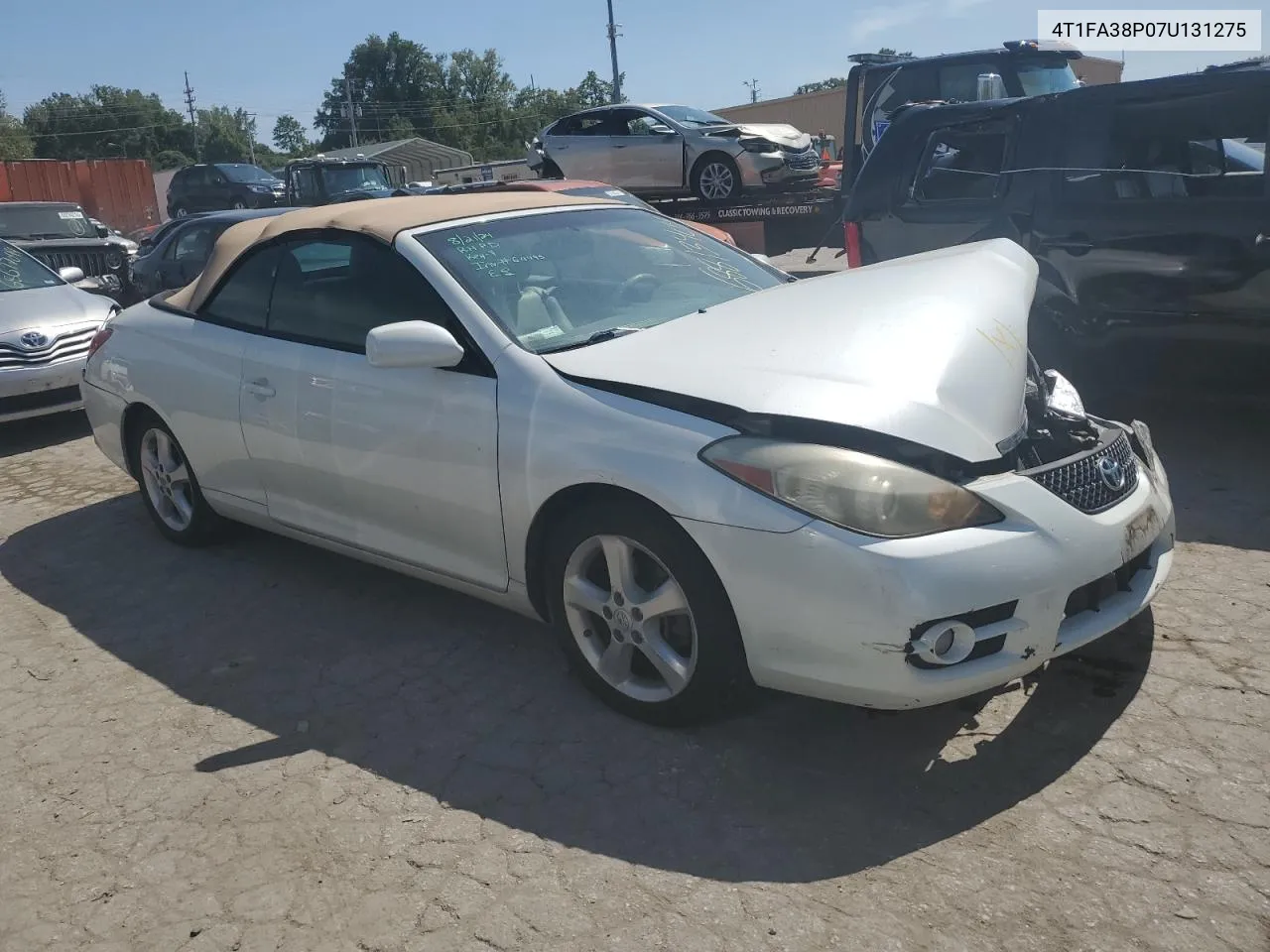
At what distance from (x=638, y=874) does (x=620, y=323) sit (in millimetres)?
1837

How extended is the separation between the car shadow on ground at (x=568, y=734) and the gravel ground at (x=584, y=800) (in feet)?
0.03

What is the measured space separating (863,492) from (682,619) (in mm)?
700

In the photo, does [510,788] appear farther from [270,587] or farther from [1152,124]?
[1152,124]

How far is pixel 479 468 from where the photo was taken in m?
3.34

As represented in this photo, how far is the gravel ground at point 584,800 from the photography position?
2.37 meters

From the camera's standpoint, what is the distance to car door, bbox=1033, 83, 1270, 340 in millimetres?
4996

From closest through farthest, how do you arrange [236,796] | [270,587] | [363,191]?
[236,796] → [270,587] → [363,191]

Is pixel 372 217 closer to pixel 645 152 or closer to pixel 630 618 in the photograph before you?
pixel 630 618

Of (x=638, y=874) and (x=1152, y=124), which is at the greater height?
(x=1152, y=124)

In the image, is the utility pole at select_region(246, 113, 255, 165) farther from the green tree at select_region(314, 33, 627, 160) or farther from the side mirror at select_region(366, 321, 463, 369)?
the side mirror at select_region(366, 321, 463, 369)

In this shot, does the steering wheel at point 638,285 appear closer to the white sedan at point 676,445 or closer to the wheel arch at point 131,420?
the white sedan at point 676,445

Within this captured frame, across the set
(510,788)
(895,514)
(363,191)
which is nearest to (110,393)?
(510,788)

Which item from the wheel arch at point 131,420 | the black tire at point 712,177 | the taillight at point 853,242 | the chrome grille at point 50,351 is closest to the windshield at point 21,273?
the chrome grille at point 50,351

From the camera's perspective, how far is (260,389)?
4.16m
